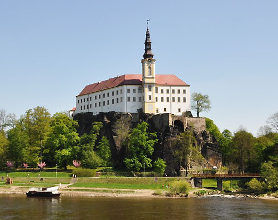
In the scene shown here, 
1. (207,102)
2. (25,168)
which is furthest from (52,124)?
(207,102)

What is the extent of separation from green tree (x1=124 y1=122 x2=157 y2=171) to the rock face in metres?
2.63

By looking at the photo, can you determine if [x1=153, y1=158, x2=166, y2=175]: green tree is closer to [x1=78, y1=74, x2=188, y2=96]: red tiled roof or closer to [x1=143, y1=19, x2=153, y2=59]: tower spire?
[x1=78, y1=74, x2=188, y2=96]: red tiled roof

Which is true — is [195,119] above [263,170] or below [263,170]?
above

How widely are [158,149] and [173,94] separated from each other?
16.5 m

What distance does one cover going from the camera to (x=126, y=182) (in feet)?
240

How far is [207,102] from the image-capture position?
4124 inches

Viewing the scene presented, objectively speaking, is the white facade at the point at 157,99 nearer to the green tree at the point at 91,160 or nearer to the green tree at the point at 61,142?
the green tree at the point at 61,142

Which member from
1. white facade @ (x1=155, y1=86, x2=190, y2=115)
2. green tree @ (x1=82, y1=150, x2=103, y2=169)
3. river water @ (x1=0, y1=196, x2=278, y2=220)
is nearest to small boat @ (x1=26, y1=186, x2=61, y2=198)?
river water @ (x1=0, y1=196, x2=278, y2=220)

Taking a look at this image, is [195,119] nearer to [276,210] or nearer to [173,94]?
[173,94]

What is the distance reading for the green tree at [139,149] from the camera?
79.6 m

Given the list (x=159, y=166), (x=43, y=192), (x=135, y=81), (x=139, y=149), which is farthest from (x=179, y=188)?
(x=135, y=81)

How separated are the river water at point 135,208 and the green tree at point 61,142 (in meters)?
20.2

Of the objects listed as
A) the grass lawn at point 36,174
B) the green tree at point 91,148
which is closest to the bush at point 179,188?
the green tree at point 91,148

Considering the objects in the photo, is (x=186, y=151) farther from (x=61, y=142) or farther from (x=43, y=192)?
(x=43, y=192)
